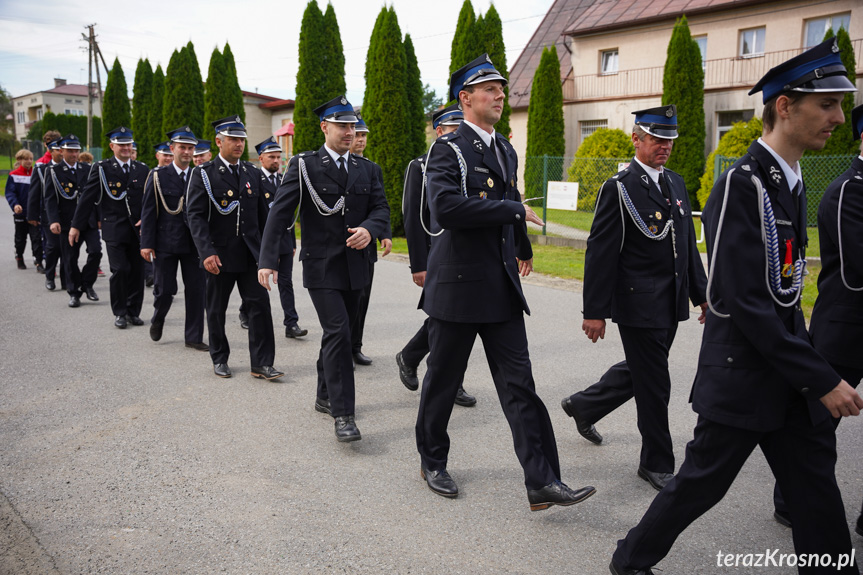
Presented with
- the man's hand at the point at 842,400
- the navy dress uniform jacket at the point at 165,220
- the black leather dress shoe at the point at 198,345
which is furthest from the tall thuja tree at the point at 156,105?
the man's hand at the point at 842,400

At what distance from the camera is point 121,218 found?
27.8 ft

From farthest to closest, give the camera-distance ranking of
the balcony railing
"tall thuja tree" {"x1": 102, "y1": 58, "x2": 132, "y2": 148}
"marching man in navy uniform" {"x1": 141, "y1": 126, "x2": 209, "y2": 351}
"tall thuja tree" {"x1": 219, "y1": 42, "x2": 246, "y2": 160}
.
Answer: "tall thuja tree" {"x1": 102, "y1": 58, "x2": 132, "y2": 148}, "tall thuja tree" {"x1": 219, "y1": 42, "x2": 246, "y2": 160}, the balcony railing, "marching man in navy uniform" {"x1": 141, "y1": 126, "x2": 209, "y2": 351}

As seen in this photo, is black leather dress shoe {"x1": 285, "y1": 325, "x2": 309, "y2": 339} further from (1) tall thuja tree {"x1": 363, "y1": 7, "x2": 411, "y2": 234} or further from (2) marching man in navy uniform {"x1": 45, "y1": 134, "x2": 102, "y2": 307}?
(1) tall thuja tree {"x1": 363, "y1": 7, "x2": 411, "y2": 234}

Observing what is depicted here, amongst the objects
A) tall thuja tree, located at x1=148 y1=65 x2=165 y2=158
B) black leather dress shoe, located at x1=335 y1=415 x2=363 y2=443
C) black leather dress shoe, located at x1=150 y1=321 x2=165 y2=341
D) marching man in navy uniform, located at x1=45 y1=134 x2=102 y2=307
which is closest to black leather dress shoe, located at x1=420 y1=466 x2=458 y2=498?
black leather dress shoe, located at x1=335 y1=415 x2=363 y2=443

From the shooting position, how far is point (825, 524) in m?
2.37

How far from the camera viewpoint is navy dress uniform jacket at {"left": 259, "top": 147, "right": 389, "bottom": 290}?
4848 mm

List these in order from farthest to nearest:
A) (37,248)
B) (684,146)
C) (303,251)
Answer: (684,146)
(37,248)
(303,251)

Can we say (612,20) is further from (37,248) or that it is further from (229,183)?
(229,183)

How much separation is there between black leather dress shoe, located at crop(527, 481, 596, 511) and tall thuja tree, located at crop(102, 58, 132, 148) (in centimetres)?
3663

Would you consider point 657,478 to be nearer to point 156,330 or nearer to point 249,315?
point 249,315

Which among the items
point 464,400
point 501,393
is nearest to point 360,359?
point 464,400

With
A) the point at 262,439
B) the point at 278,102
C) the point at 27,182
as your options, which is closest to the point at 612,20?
the point at 27,182

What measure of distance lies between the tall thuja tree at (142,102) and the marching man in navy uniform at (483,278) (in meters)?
32.9

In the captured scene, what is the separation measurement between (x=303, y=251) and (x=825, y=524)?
11.8 ft
